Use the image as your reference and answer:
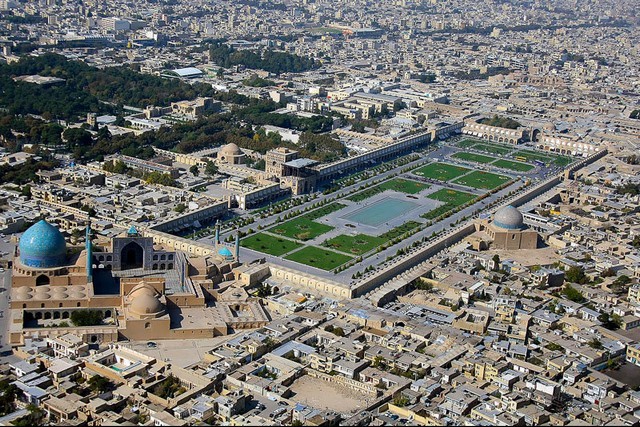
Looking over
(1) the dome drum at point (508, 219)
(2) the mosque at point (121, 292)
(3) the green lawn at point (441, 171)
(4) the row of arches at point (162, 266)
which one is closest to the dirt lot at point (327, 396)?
(2) the mosque at point (121, 292)

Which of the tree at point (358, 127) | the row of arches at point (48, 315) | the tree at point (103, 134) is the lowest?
the row of arches at point (48, 315)

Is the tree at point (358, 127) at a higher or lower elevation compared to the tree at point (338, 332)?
higher

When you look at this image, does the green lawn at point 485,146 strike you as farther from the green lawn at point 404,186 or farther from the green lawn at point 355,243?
the green lawn at point 355,243

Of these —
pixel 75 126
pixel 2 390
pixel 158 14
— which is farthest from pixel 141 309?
pixel 158 14

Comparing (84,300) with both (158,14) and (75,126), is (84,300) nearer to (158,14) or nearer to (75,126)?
(75,126)

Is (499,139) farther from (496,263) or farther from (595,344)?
(595,344)

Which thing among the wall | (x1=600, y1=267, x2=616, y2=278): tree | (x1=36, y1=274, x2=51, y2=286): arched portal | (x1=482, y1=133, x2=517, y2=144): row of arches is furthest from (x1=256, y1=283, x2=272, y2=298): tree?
(x1=482, y1=133, x2=517, y2=144): row of arches

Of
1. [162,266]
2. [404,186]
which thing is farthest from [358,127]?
[162,266]
